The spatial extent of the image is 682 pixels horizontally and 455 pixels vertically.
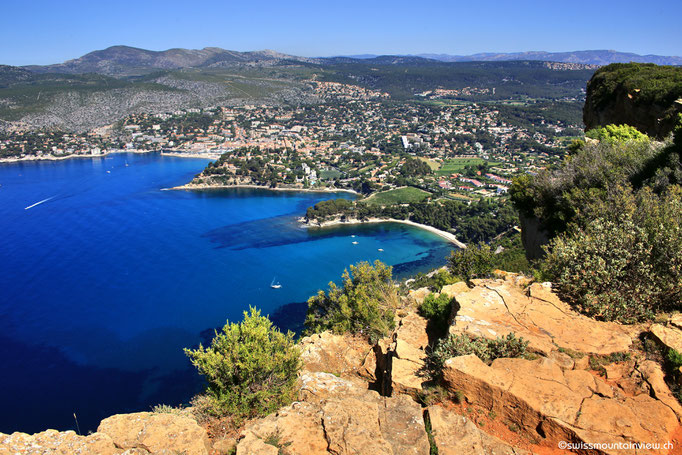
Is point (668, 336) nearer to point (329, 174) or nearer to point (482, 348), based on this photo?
point (482, 348)

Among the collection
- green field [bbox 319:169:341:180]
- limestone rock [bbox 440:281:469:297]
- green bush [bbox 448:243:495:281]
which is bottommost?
green field [bbox 319:169:341:180]

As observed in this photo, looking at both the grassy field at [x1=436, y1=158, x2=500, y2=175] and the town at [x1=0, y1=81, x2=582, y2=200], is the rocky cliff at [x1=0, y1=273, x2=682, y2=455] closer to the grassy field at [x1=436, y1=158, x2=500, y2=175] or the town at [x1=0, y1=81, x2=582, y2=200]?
the town at [x1=0, y1=81, x2=582, y2=200]

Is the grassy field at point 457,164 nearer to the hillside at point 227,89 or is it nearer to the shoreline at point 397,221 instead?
the shoreline at point 397,221

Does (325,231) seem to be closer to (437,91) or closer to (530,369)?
(530,369)

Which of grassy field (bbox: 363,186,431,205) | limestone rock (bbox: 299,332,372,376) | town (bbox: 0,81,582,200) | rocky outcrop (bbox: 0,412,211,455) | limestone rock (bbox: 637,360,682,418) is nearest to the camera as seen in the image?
limestone rock (bbox: 637,360,682,418)

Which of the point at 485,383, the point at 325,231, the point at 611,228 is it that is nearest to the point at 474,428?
the point at 485,383

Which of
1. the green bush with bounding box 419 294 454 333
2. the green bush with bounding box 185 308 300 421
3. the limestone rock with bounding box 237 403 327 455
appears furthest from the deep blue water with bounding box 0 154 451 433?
the limestone rock with bounding box 237 403 327 455

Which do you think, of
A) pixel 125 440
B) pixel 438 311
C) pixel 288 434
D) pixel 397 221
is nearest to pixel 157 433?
pixel 125 440
